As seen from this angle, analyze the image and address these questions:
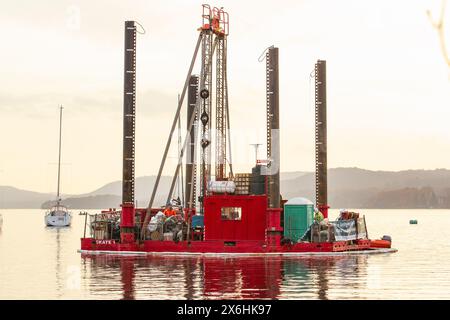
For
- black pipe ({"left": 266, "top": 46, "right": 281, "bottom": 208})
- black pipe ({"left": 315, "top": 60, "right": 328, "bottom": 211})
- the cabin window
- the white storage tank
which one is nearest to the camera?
black pipe ({"left": 266, "top": 46, "right": 281, "bottom": 208})

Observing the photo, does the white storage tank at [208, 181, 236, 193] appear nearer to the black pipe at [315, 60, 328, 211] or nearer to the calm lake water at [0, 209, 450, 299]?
the calm lake water at [0, 209, 450, 299]

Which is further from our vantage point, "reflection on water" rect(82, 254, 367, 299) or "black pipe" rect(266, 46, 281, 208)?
"black pipe" rect(266, 46, 281, 208)

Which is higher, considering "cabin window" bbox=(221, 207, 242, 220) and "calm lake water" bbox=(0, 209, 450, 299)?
"cabin window" bbox=(221, 207, 242, 220)

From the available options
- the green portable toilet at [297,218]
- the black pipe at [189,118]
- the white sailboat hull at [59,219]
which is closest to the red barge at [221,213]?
the green portable toilet at [297,218]

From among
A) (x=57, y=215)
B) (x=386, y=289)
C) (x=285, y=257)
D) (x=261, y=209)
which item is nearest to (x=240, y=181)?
(x=261, y=209)

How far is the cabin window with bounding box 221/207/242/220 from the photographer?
170 feet

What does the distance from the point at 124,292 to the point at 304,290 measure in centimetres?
881

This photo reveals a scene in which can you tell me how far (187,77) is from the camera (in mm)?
56719

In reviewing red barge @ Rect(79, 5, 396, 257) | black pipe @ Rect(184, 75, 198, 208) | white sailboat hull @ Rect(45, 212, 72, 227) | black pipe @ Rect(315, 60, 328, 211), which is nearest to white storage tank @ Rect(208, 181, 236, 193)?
red barge @ Rect(79, 5, 396, 257)

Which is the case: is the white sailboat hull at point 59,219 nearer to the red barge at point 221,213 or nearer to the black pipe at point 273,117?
the red barge at point 221,213

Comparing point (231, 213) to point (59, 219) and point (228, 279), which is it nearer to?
point (228, 279)

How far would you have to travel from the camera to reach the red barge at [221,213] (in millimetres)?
51594

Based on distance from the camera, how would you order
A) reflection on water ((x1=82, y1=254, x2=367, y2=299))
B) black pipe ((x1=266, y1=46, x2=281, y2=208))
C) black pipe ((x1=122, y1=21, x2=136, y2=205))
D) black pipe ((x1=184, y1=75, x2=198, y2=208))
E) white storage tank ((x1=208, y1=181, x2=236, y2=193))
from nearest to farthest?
reflection on water ((x1=82, y1=254, x2=367, y2=299))
black pipe ((x1=266, y1=46, x2=281, y2=208))
white storage tank ((x1=208, y1=181, x2=236, y2=193))
black pipe ((x1=122, y1=21, x2=136, y2=205))
black pipe ((x1=184, y1=75, x2=198, y2=208))
